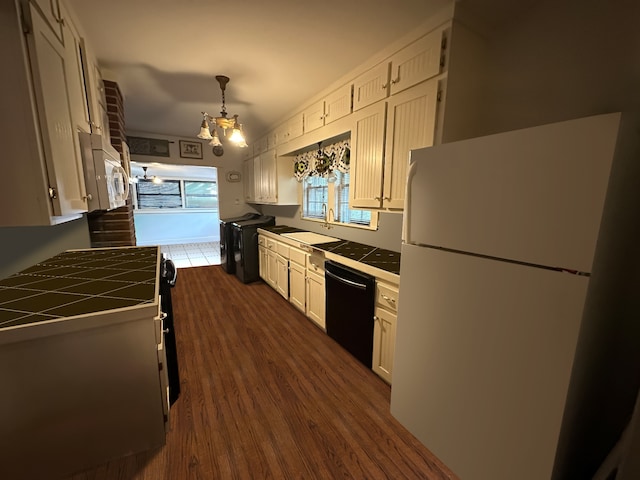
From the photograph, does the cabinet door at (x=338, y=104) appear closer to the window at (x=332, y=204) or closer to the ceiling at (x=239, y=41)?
the ceiling at (x=239, y=41)

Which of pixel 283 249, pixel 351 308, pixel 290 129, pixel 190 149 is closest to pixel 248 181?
pixel 190 149

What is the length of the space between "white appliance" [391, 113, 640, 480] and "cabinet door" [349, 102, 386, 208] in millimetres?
828

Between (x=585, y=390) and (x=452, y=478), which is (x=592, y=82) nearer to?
(x=585, y=390)

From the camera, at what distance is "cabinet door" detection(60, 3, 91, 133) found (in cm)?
145

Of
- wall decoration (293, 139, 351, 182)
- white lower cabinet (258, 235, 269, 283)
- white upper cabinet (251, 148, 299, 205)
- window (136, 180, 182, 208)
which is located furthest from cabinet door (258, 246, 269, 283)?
window (136, 180, 182, 208)

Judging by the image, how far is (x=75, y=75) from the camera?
159cm

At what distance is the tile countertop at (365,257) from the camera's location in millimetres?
1880

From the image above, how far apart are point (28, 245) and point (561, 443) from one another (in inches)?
117

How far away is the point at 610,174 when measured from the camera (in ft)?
2.48

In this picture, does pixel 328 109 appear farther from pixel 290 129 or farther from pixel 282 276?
pixel 282 276

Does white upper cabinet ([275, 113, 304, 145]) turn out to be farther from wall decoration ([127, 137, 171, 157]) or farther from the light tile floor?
the light tile floor

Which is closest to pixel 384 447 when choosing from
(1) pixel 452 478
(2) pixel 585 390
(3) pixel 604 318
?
(1) pixel 452 478

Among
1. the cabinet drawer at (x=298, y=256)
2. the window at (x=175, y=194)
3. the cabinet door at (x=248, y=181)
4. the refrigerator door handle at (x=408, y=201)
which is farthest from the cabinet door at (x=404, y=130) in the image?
the window at (x=175, y=194)

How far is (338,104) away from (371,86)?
A: 47cm
